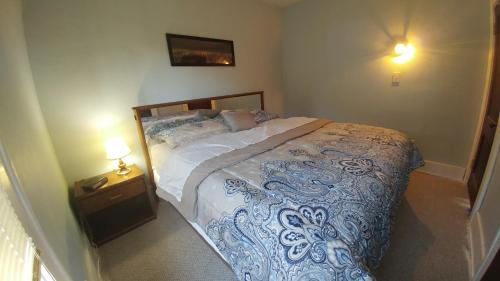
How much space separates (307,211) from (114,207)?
5.86ft

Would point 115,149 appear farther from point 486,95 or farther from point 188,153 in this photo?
point 486,95

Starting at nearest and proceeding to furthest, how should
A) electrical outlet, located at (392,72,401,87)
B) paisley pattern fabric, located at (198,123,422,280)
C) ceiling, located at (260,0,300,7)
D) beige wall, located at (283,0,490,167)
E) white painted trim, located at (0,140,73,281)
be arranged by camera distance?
white painted trim, located at (0,140,73,281)
paisley pattern fabric, located at (198,123,422,280)
beige wall, located at (283,0,490,167)
electrical outlet, located at (392,72,401,87)
ceiling, located at (260,0,300,7)

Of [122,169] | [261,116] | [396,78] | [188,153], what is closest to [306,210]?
[188,153]

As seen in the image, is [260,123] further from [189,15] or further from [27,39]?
[27,39]

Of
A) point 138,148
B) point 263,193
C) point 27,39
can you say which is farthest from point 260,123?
point 27,39

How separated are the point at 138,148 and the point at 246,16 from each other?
7.99 ft

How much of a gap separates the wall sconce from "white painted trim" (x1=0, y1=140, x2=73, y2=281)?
3361 mm

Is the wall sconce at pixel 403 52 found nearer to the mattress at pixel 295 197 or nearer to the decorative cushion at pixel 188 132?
the mattress at pixel 295 197

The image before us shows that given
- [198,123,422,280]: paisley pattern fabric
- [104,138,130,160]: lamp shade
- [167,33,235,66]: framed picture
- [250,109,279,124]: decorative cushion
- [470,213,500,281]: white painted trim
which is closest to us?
[198,123,422,280]: paisley pattern fabric

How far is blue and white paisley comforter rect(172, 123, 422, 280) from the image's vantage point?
869 millimetres

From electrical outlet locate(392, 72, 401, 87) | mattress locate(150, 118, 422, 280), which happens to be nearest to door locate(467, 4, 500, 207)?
mattress locate(150, 118, 422, 280)

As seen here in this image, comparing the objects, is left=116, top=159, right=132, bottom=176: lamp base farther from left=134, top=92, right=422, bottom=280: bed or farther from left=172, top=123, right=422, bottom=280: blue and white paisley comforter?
left=172, top=123, right=422, bottom=280: blue and white paisley comforter

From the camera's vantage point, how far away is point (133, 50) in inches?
81.3

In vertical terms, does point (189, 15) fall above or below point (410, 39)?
above
